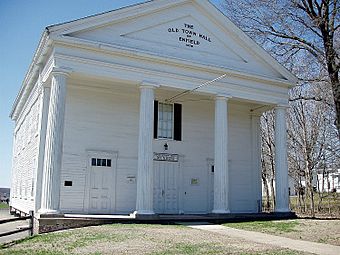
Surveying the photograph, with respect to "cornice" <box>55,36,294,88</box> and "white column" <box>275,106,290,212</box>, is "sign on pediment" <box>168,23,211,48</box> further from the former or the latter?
"white column" <box>275,106,290,212</box>

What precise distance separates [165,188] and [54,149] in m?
6.77

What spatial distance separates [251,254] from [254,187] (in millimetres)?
13503

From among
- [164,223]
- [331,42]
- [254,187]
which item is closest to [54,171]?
[164,223]

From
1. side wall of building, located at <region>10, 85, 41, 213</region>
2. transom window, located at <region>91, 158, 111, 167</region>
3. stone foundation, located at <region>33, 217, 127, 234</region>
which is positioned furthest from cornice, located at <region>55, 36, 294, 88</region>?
stone foundation, located at <region>33, 217, 127, 234</region>

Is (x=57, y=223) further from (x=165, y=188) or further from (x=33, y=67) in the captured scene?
(x=33, y=67)

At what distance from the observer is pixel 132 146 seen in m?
20.0

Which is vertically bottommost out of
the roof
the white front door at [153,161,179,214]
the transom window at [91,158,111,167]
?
the white front door at [153,161,179,214]

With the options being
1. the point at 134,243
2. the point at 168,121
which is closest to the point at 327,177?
the point at 168,121

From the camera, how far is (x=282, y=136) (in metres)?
21.0

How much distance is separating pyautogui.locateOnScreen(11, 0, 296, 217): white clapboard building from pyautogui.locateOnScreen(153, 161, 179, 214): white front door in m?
0.05

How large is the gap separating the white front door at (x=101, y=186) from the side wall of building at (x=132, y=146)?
0.82 ft

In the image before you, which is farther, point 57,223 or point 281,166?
point 281,166

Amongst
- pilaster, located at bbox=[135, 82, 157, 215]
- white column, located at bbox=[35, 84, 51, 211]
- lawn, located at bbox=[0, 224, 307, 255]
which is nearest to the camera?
lawn, located at bbox=[0, 224, 307, 255]

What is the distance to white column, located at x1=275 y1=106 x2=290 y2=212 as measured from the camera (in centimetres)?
2034
